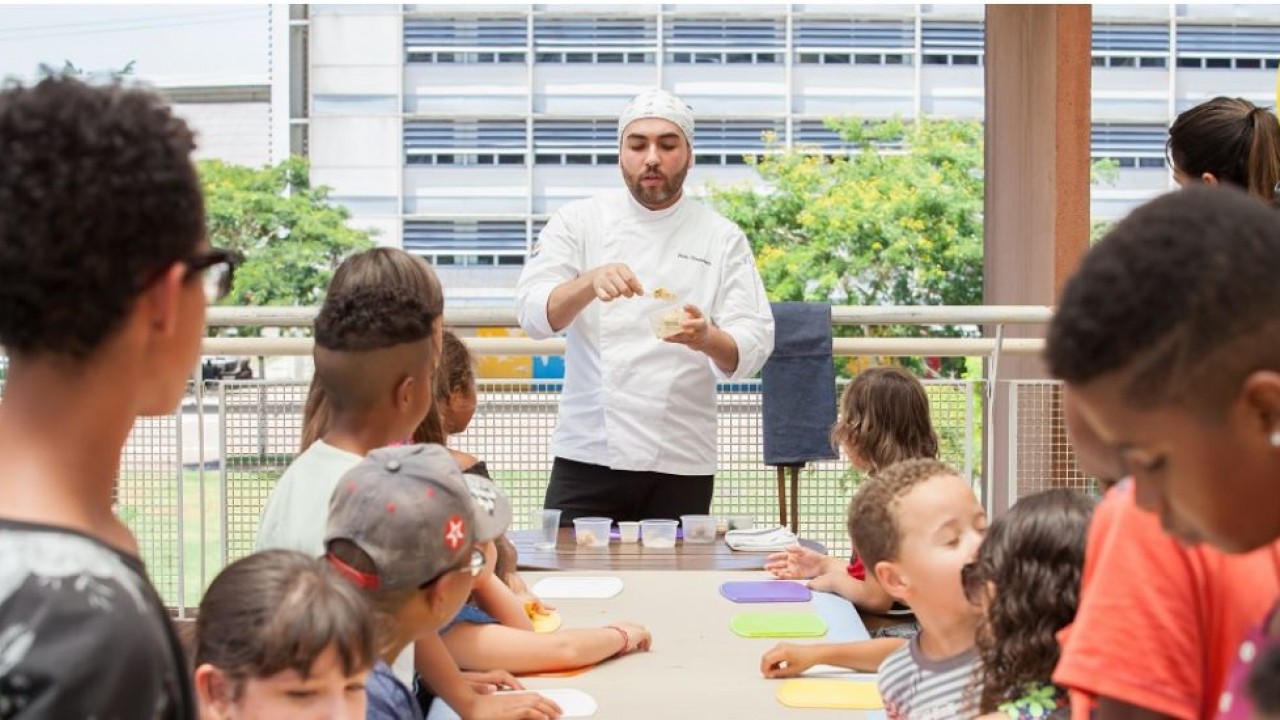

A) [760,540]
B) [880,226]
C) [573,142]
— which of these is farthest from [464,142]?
[760,540]

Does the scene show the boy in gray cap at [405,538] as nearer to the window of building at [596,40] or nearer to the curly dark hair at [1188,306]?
the curly dark hair at [1188,306]

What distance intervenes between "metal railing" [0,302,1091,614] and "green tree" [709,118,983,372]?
2113cm

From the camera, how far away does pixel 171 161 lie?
1060 mm

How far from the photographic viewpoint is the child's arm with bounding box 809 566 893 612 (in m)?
3.27

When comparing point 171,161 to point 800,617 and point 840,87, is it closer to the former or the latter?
point 800,617

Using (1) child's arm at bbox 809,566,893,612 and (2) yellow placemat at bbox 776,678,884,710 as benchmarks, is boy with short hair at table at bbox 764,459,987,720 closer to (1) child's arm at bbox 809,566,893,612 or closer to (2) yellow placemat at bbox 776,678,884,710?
(2) yellow placemat at bbox 776,678,884,710

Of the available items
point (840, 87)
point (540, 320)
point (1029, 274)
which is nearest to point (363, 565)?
point (540, 320)

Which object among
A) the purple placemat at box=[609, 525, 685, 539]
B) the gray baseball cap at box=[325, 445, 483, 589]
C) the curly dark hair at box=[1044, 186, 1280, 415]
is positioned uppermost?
the curly dark hair at box=[1044, 186, 1280, 415]

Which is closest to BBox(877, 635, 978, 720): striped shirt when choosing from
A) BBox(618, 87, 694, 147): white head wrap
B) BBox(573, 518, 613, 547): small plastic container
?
BBox(573, 518, 613, 547): small plastic container

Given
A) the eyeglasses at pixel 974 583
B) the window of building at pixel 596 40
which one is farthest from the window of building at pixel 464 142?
A: the eyeglasses at pixel 974 583

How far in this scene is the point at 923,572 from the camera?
2420 millimetres

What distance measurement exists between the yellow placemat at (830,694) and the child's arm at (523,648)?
0.36 m

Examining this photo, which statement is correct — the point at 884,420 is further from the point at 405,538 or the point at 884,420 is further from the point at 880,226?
the point at 880,226

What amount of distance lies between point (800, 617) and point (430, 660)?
0.92m
